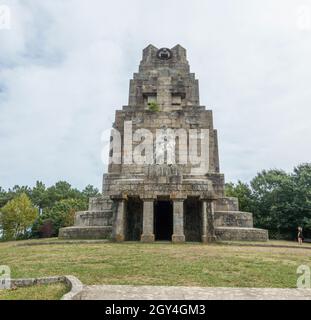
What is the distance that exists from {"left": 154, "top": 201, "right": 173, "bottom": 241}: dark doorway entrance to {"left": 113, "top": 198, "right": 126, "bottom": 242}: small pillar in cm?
431

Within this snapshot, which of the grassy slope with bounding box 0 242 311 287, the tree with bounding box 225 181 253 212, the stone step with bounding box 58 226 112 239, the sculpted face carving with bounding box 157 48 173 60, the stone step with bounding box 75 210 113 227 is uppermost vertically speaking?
the sculpted face carving with bounding box 157 48 173 60

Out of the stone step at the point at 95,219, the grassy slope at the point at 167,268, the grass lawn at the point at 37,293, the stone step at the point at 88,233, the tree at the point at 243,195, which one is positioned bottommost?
the grass lawn at the point at 37,293

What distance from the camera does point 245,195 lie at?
3591 cm

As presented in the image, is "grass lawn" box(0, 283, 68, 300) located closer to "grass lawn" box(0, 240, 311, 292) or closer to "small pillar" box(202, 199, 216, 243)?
"grass lawn" box(0, 240, 311, 292)

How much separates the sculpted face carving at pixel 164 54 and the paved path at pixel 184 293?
26.8 metres

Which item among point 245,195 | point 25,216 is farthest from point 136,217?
point 25,216

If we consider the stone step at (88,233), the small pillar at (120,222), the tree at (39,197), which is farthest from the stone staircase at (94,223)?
the tree at (39,197)

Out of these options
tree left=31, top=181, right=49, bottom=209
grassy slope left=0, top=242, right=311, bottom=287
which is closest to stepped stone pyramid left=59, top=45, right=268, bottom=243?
grassy slope left=0, top=242, right=311, bottom=287

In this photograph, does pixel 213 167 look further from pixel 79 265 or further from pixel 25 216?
pixel 25 216

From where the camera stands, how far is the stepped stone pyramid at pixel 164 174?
1698cm

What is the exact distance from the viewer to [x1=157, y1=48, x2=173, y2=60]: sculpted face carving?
99.4 ft

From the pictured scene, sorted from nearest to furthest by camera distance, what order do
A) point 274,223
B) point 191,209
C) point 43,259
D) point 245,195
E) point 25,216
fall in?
1. point 43,259
2. point 191,209
3. point 274,223
4. point 245,195
5. point 25,216

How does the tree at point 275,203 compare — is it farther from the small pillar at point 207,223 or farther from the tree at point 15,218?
the tree at point 15,218
